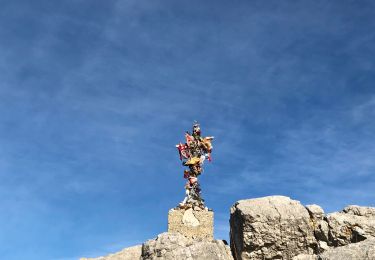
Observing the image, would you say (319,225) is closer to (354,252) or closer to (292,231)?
(292,231)

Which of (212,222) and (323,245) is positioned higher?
(212,222)

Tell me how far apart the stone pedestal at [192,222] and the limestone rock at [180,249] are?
18157mm

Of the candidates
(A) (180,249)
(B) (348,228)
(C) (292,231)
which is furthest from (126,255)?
(B) (348,228)

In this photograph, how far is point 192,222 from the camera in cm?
3591

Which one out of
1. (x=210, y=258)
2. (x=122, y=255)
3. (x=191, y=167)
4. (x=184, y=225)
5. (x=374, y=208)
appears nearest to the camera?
(x=210, y=258)

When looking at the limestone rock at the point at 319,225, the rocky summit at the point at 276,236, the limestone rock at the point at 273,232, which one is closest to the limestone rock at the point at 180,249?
the rocky summit at the point at 276,236

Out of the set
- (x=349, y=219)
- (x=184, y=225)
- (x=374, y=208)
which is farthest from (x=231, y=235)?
(x=184, y=225)

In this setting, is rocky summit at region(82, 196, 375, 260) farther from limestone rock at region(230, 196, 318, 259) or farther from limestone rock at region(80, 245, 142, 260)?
limestone rock at region(80, 245, 142, 260)

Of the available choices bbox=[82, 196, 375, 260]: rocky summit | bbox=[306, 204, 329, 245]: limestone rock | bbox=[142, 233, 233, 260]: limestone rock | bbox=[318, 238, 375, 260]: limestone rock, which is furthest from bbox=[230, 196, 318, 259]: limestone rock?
bbox=[318, 238, 375, 260]: limestone rock

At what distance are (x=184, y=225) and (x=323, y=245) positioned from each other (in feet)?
65.0

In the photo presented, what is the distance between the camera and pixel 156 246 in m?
17.0

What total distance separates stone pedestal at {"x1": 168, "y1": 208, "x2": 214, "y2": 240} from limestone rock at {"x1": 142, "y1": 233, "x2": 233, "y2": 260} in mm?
18157

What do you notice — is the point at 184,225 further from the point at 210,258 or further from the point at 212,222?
the point at 210,258

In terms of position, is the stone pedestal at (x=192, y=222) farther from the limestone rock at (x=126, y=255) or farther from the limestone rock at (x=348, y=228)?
the limestone rock at (x=348, y=228)
